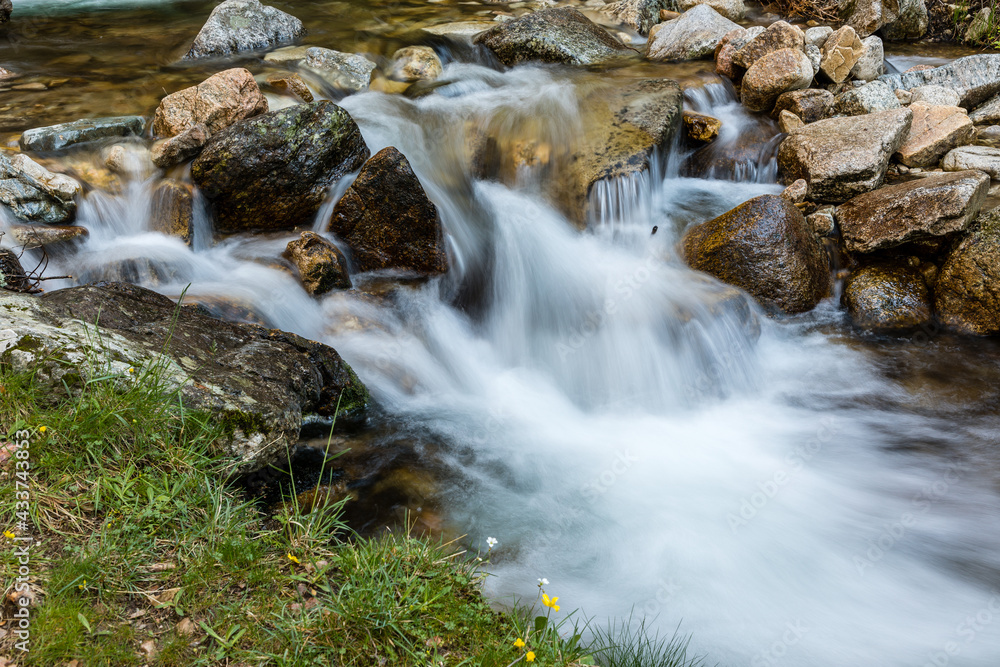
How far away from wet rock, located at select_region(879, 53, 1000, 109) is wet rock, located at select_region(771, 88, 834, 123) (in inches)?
44.6

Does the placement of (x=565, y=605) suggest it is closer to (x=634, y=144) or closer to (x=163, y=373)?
(x=163, y=373)

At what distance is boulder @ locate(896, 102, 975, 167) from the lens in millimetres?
6750

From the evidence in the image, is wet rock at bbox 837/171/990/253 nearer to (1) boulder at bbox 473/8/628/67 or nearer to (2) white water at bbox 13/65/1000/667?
(2) white water at bbox 13/65/1000/667

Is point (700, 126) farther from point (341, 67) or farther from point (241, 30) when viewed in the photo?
point (241, 30)

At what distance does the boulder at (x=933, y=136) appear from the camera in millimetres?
6750

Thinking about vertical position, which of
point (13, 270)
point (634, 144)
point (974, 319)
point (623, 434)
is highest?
point (634, 144)

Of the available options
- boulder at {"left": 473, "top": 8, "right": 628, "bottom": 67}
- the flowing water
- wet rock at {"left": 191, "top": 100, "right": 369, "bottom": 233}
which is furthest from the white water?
boulder at {"left": 473, "top": 8, "right": 628, "bottom": 67}

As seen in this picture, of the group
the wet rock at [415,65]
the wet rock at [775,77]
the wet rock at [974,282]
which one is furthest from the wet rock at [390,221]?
the wet rock at [775,77]

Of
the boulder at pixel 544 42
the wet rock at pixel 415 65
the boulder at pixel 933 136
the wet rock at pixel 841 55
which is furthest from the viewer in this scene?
the boulder at pixel 544 42

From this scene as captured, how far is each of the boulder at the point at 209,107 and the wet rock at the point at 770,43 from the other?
6.39 m

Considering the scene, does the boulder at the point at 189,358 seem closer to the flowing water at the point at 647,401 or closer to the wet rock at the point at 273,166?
the flowing water at the point at 647,401

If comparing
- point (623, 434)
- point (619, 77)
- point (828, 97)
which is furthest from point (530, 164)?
point (828, 97)

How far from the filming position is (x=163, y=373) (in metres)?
3.03

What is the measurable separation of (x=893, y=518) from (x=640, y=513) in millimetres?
1662
